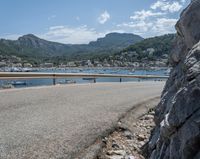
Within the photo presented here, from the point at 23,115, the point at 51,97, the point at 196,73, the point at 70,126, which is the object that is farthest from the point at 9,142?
the point at 51,97

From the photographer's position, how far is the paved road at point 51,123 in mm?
6078

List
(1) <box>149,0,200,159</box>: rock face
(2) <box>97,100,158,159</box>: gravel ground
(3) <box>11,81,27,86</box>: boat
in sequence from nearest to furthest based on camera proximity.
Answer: (1) <box>149,0,200,159</box>: rock face, (2) <box>97,100,158,159</box>: gravel ground, (3) <box>11,81,27,86</box>: boat

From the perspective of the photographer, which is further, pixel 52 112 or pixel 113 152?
pixel 52 112

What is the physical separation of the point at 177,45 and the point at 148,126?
333cm

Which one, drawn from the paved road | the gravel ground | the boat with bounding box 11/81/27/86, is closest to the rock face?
the gravel ground

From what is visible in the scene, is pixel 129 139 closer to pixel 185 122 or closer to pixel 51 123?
pixel 51 123

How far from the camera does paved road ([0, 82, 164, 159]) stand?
6.08 meters

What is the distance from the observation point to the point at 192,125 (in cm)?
331

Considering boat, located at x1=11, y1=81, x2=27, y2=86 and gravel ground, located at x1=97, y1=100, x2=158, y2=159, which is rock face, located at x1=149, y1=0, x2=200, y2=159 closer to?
gravel ground, located at x1=97, y1=100, x2=158, y2=159

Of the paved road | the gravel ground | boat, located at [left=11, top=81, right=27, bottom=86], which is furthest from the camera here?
boat, located at [left=11, top=81, right=27, bottom=86]

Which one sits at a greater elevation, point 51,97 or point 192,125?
point 192,125

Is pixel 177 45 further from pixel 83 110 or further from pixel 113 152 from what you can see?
pixel 83 110

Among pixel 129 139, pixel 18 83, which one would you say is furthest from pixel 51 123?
pixel 18 83

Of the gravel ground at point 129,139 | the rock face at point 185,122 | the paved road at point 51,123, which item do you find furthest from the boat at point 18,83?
the rock face at point 185,122
